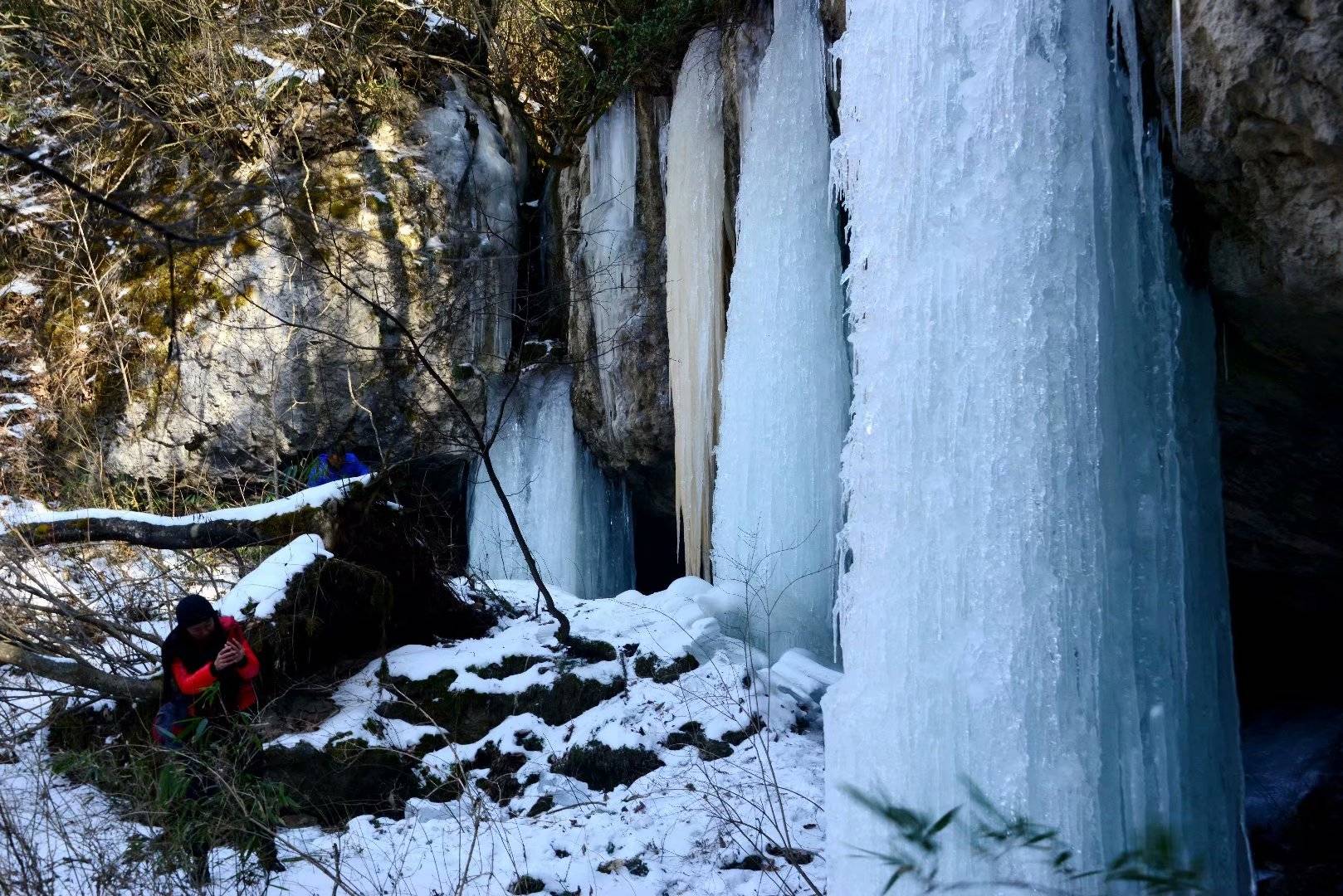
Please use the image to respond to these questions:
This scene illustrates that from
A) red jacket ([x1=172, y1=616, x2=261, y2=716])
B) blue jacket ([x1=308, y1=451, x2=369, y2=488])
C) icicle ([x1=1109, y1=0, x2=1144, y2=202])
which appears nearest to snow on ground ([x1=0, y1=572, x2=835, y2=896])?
red jacket ([x1=172, y1=616, x2=261, y2=716])

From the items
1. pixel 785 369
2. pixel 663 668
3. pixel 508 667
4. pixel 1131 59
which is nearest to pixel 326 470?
pixel 508 667

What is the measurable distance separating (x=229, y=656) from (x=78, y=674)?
1173 millimetres

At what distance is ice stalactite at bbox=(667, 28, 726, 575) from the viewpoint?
689 centimetres

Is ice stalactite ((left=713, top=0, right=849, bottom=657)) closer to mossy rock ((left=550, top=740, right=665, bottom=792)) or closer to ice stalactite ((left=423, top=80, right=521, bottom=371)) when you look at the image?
mossy rock ((left=550, top=740, right=665, bottom=792))

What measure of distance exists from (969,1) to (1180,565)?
6.91 ft

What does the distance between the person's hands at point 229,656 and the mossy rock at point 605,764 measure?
1584mm

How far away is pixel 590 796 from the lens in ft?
15.6

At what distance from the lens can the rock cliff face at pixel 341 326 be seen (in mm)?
9344

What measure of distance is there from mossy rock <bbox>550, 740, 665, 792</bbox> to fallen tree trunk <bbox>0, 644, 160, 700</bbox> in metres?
1.98

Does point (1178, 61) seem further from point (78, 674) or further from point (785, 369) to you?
point (78, 674)

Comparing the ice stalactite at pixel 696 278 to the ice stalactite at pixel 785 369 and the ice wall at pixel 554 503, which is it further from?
the ice wall at pixel 554 503

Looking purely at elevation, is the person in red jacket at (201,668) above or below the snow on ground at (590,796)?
above

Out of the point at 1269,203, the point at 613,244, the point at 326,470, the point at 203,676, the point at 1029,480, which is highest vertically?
the point at 613,244

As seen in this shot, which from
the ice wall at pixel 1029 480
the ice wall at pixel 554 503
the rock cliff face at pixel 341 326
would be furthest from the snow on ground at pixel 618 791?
the rock cliff face at pixel 341 326
